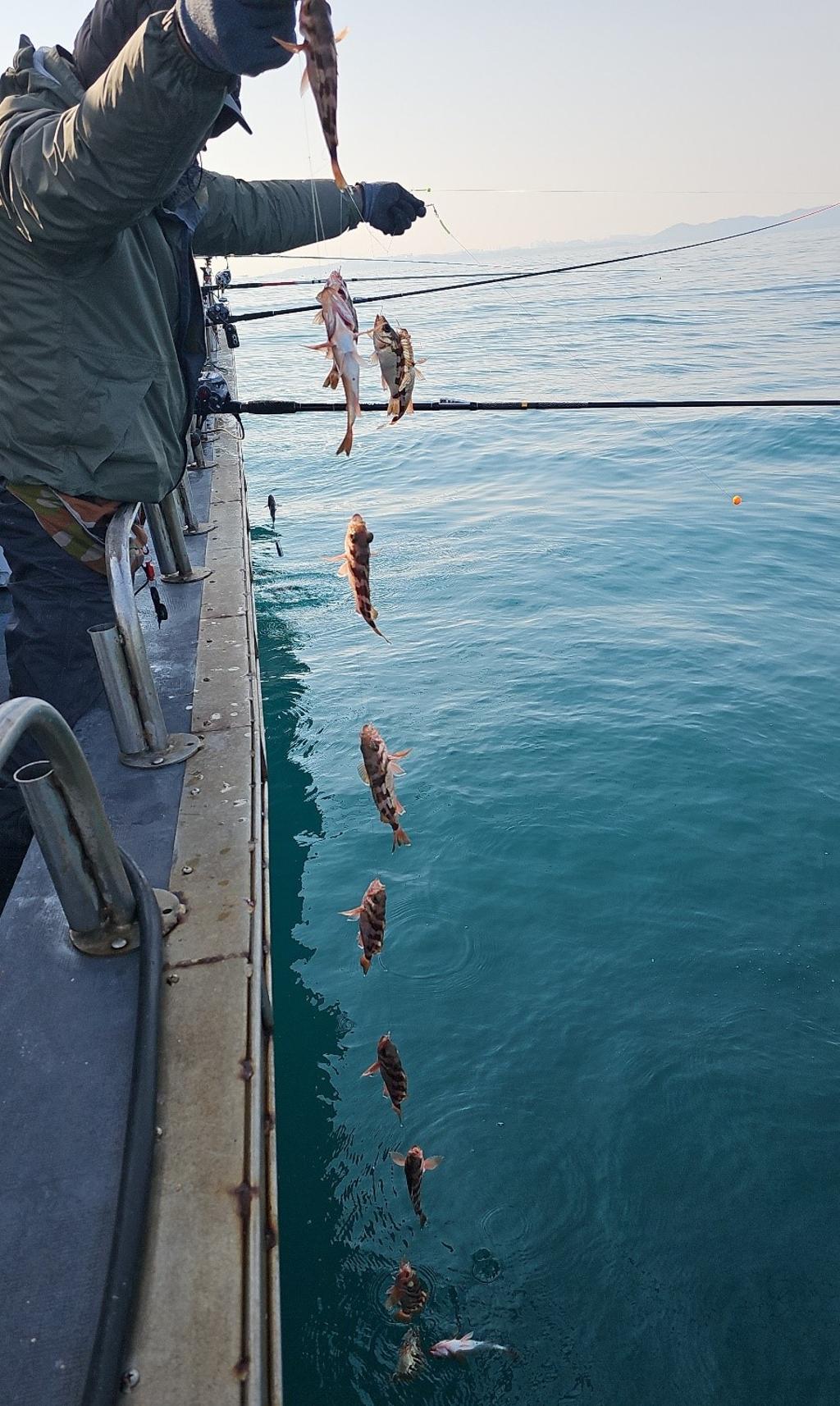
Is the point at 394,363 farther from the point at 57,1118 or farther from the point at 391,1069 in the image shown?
the point at 391,1069

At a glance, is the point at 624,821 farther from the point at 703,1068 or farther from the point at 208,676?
the point at 208,676

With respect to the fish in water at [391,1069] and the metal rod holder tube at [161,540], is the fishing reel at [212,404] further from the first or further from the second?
the fish in water at [391,1069]

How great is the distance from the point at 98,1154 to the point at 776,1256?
127 inches

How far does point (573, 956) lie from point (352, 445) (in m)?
3.70

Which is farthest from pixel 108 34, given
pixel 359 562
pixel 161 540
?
pixel 161 540

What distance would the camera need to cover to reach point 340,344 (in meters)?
2.68

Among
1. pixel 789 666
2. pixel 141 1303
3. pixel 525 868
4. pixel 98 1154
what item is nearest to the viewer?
pixel 141 1303

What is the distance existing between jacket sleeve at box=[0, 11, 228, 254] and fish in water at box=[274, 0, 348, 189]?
25 cm

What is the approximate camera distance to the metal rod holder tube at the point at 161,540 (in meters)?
4.95

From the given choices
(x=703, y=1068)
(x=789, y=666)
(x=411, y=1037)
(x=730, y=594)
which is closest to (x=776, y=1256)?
(x=703, y=1068)

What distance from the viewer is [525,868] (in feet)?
20.9

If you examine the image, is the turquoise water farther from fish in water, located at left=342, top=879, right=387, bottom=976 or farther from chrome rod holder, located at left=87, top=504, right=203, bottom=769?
chrome rod holder, located at left=87, top=504, right=203, bottom=769

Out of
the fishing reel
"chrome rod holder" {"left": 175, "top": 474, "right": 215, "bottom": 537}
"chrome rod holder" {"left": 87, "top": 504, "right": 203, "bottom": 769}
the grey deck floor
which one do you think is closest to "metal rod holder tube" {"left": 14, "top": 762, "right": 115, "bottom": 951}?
the grey deck floor

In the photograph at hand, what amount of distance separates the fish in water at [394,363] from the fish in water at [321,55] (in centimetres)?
96
